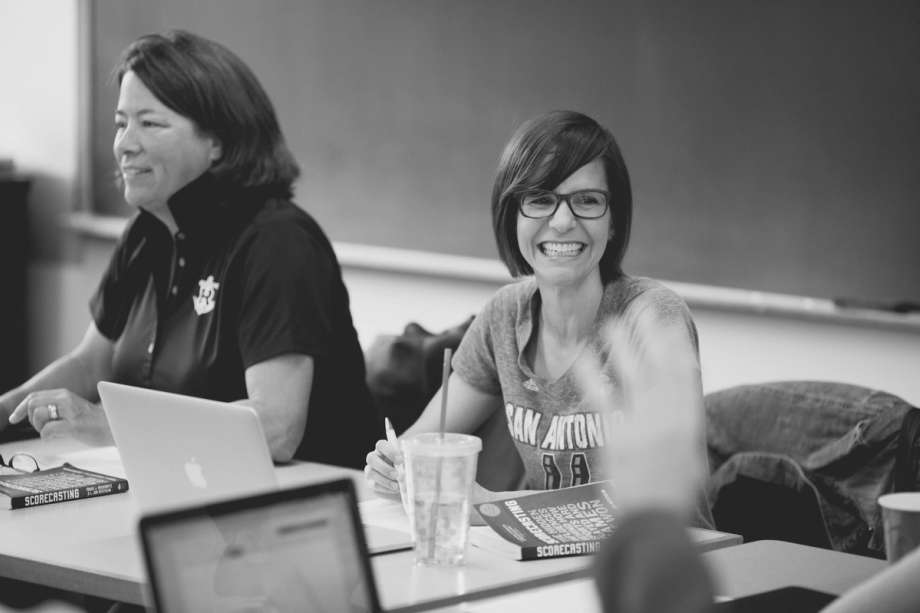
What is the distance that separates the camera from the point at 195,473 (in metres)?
1.76

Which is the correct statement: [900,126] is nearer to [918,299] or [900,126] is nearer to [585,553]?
[918,299]

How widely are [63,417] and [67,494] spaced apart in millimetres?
268

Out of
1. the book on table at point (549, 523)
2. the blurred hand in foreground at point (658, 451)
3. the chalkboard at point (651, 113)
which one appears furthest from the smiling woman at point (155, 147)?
the blurred hand in foreground at point (658, 451)

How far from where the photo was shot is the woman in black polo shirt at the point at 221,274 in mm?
2393

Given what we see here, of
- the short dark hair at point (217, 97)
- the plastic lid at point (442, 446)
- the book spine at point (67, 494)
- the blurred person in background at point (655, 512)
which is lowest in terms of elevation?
the book spine at point (67, 494)

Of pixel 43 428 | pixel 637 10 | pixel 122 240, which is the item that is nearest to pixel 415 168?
pixel 637 10

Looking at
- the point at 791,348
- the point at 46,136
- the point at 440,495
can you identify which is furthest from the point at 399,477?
the point at 46,136

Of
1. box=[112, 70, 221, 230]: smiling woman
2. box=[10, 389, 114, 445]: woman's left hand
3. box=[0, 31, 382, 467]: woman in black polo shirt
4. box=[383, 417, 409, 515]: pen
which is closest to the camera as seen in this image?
box=[383, 417, 409, 515]: pen

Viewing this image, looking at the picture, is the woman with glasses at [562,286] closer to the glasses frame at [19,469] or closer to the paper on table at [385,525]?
the paper on table at [385,525]

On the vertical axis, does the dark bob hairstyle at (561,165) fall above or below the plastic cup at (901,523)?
above

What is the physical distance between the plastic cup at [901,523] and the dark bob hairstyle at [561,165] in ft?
2.89

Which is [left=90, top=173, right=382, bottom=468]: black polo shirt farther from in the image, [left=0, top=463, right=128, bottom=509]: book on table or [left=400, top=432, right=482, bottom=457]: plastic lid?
[left=400, top=432, right=482, bottom=457]: plastic lid

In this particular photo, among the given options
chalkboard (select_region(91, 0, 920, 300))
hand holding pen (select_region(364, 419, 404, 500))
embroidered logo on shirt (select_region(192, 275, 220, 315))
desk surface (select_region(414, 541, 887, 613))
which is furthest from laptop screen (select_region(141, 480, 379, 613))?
Answer: chalkboard (select_region(91, 0, 920, 300))

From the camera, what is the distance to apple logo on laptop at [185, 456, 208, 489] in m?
1.76
